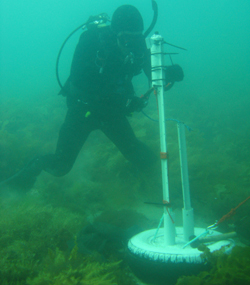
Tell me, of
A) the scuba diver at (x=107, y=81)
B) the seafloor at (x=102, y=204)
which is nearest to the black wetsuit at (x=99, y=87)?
the scuba diver at (x=107, y=81)

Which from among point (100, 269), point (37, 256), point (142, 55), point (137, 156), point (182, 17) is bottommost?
point (37, 256)

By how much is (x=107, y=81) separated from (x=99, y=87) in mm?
159

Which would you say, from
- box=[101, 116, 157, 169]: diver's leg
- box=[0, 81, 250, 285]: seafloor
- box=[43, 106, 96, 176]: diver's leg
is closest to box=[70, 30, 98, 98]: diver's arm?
box=[43, 106, 96, 176]: diver's leg

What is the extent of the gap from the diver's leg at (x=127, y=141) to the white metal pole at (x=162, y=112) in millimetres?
1306

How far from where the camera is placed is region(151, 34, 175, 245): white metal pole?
2210mm

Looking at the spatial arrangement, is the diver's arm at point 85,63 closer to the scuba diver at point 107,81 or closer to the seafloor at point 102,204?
the scuba diver at point 107,81

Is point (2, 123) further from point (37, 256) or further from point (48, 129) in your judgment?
point (37, 256)

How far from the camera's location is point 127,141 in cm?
367

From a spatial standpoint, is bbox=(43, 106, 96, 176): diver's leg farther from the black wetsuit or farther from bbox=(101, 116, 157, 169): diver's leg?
bbox=(101, 116, 157, 169): diver's leg

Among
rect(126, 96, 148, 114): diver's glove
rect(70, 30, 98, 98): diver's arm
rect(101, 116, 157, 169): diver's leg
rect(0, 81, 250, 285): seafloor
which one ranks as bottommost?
rect(0, 81, 250, 285): seafloor

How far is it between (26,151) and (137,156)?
14.7ft

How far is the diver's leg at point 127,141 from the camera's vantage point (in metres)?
3.51

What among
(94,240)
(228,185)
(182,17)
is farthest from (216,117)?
(182,17)

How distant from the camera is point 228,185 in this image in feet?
14.2
